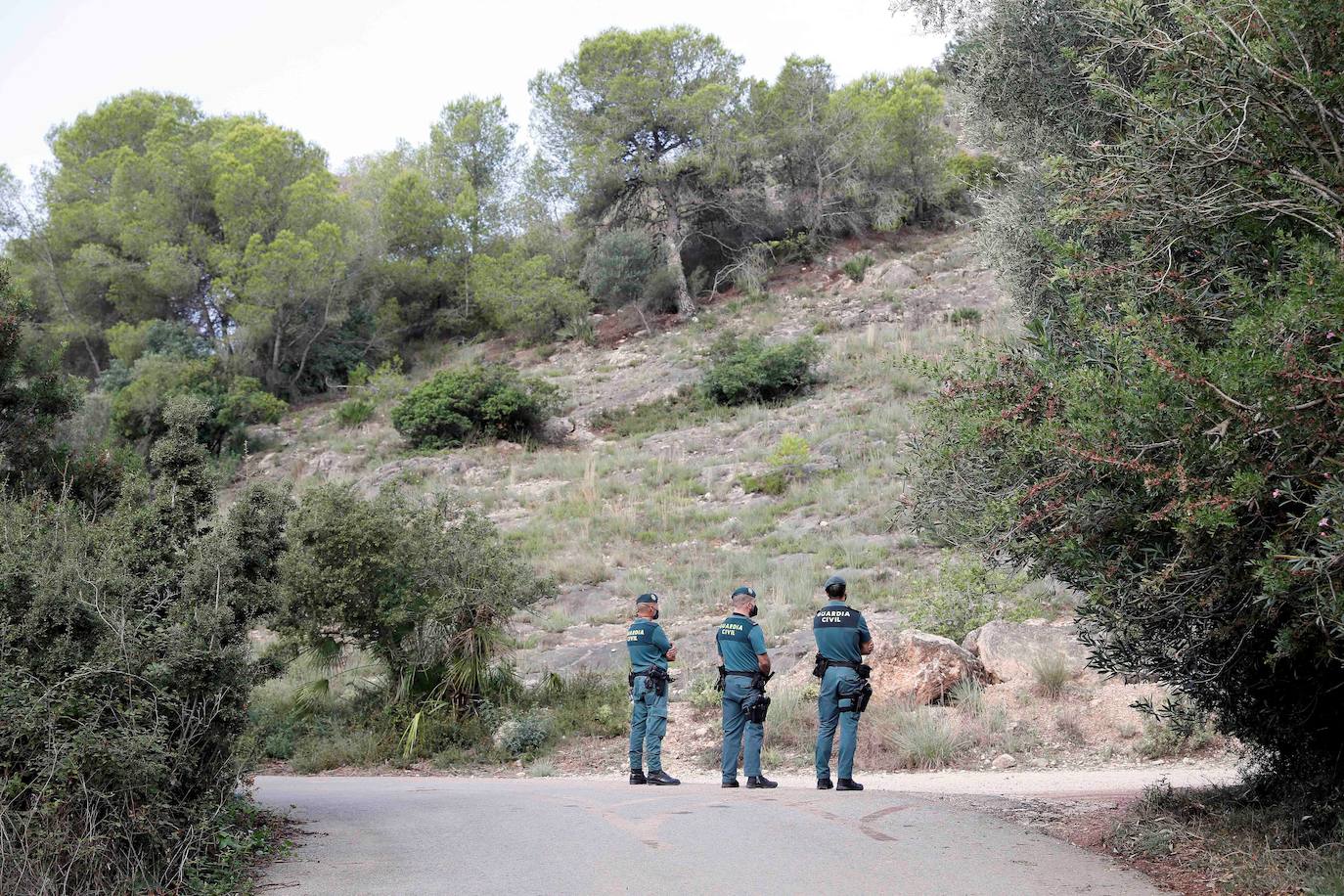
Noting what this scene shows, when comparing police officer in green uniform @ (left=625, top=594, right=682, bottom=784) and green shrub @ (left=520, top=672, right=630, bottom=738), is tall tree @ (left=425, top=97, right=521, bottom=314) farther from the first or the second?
police officer in green uniform @ (left=625, top=594, right=682, bottom=784)

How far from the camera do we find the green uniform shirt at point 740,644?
37.0 feet

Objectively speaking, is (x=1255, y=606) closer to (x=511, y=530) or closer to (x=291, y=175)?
(x=511, y=530)

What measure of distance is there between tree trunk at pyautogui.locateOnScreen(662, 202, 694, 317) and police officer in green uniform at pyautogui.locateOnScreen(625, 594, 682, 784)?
33159 millimetres

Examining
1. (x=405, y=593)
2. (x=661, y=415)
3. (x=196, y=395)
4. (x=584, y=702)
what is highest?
(x=196, y=395)

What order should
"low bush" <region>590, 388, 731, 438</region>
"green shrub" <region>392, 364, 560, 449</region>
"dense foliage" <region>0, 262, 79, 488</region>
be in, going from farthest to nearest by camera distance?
"green shrub" <region>392, 364, 560, 449</region> < "low bush" <region>590, 388, 731, 438</region> < "dense foliage" <region>0, 262, 79, 488</region>

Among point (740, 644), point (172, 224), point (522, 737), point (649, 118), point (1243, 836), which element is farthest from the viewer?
point (649, 118)

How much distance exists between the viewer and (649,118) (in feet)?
148

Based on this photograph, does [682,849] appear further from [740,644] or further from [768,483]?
[768,483]

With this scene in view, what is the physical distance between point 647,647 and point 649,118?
36589 mm

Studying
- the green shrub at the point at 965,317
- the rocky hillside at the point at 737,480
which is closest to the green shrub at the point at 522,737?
the rocky hillside at the point at 737,480

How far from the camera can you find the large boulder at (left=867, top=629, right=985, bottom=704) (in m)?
14.2

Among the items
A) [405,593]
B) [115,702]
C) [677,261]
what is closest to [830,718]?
[115,702]

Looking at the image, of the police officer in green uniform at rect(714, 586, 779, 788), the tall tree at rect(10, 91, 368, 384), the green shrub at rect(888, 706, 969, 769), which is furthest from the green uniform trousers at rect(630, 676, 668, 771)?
the tall tree at rect(10, 91, 368, 384)

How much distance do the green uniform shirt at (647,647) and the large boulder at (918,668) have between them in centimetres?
342
